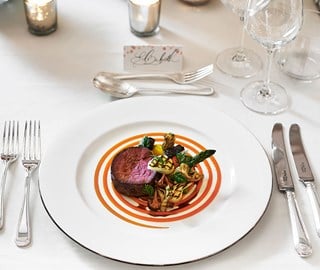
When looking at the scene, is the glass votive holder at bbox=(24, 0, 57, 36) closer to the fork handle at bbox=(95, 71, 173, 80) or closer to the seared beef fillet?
the fork handle at bbox=(95, 71, 173, 80)

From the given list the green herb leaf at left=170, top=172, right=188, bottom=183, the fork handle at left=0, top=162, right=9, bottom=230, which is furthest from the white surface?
the green herb leaf at left=170, top=172, right=188, bottom=183

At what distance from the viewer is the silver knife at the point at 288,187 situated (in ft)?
2.66

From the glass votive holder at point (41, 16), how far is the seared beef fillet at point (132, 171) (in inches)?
15.9

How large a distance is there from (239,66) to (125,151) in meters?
0.34

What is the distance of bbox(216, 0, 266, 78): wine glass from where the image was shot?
1.09 meters

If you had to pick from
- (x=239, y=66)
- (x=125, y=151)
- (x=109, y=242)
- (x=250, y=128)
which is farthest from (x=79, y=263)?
(x=239, y=66)

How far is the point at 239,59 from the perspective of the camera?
115 centimetres

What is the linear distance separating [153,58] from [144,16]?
12 centimetres

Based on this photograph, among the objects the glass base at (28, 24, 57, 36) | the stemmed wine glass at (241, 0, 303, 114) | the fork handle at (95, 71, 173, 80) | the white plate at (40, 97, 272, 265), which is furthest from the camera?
the glass base at (28, 24, 57, 36)

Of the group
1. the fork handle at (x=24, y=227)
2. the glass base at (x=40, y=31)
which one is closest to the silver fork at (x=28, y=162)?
the fork handle at (x=24, y=227)

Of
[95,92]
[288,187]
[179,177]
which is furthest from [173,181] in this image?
[95,92]

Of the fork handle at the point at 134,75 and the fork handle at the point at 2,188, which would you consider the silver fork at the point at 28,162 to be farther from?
the fork handle at the point at 134,75

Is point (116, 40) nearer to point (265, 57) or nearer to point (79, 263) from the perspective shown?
point (265, 57)

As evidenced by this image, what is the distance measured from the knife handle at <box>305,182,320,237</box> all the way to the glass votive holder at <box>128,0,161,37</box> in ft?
1.51
